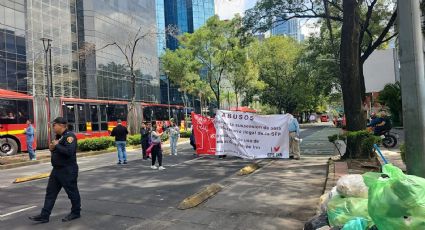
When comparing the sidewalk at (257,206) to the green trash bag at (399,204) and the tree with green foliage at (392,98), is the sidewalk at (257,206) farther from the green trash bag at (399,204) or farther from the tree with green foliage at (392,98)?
the tree with green foliage at (392,98)

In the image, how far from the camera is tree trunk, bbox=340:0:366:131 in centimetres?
1357

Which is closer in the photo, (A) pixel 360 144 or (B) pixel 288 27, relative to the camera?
(A) pixel 360 144

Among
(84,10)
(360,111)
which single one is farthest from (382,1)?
(84,10)

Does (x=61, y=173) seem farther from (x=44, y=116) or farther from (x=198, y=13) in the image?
(x=198, y=13)

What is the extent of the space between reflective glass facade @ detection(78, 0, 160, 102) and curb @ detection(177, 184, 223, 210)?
108 ft

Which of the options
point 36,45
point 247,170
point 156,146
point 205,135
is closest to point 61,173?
point 247,170

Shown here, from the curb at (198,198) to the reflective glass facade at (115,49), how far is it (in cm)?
3298

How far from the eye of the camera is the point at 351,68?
13.7 m

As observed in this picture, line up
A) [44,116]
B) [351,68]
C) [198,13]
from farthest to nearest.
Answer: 1. [198,13]
2. [44,116]
3. [351,68]

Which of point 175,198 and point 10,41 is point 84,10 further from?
point 175,198

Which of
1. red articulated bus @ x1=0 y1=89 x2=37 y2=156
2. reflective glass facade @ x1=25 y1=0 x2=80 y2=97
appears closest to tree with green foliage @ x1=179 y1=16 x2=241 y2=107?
reflective glass facade @ x1=25 y1=0 x2=80 y2=97

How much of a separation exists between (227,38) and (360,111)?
2776 centimetres

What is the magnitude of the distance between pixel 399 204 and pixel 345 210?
1.10 meters

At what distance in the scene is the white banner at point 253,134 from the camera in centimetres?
1482
